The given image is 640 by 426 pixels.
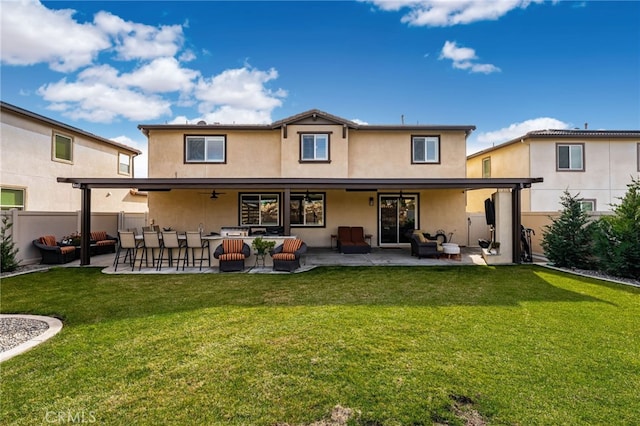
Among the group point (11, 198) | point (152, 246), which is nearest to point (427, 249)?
point (152, 246)

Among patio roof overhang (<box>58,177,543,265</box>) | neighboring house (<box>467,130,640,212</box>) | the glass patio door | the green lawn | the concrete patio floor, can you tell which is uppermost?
neighboring house (<box>467,130,640,212</box>)

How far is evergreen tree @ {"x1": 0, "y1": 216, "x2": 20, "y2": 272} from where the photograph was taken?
909 cm

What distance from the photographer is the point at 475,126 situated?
45.4 ft

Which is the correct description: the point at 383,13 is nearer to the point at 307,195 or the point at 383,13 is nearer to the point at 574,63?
the point at 307,195

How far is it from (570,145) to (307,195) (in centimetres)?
1375

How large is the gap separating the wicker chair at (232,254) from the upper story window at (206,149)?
5.46 m

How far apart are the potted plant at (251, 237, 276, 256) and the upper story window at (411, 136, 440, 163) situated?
8.00 metres

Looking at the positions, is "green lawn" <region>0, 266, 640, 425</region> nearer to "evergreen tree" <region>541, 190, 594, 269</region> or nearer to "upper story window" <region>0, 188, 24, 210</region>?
"evergreen tree" <region>541, 190, 594, 269</region>

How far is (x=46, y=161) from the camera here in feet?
45.5

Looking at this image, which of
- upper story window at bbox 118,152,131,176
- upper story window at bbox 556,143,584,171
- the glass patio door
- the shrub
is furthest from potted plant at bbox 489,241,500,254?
upper story window at bbox 118,152,131,176

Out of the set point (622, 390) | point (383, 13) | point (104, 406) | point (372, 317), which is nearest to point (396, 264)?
point (372, 317)

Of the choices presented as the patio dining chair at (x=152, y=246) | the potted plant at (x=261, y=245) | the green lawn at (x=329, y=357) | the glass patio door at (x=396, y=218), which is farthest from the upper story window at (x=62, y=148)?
the glass patio door at (x=396, y=218)

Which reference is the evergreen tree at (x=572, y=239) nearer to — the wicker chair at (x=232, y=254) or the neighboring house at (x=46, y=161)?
the wicker chair at (x=232, y=254)

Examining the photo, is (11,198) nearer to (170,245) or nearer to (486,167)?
(170,245)
